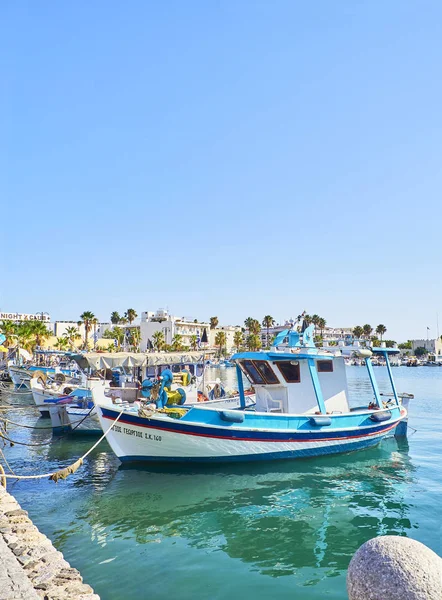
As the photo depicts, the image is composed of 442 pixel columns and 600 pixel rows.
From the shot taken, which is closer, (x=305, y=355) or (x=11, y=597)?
(x=11, y=597)

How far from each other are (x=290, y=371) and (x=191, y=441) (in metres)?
4.32

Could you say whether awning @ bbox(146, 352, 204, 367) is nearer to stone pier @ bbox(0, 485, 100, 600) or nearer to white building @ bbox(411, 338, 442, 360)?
stone pier @ bbox(0, 485, 100, 600)

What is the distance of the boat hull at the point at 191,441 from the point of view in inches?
554

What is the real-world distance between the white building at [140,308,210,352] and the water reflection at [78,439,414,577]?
298 ft

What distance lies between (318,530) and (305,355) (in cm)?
682

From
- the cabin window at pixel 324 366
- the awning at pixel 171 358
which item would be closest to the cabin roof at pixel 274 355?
the cabin window at pixel 324 366

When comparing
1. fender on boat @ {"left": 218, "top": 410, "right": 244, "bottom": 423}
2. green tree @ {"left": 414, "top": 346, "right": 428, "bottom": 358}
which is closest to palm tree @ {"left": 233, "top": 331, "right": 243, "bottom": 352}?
green tree @ {"left": 414, "top": 346, "right": 428, "bottom": 358}

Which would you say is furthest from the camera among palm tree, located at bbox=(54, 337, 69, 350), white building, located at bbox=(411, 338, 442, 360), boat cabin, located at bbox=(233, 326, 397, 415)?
white building, located at bbox=(411, 338, 442, 360)

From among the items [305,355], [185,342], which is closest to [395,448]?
[305,355]

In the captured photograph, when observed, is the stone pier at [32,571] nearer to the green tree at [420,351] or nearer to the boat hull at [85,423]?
the boat hull at [85,423]

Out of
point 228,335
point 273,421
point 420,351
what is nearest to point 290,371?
point 273,421

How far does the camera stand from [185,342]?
119 meters

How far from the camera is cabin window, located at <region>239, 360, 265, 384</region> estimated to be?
54.3 ft

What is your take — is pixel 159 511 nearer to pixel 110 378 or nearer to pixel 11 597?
pixel 11 597
